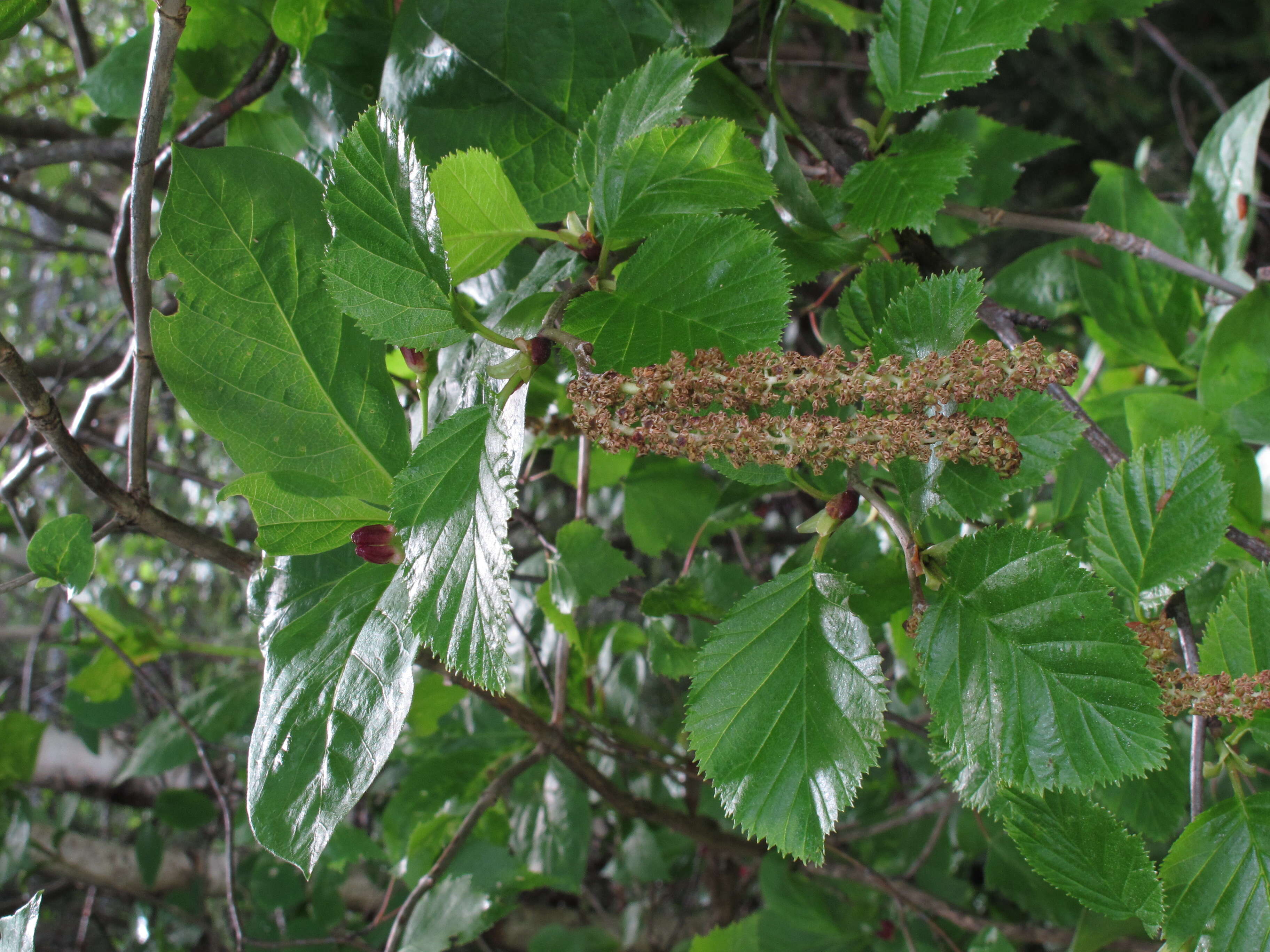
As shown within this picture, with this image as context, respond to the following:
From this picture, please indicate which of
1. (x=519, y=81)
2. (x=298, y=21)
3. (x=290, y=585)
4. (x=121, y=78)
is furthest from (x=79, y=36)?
(x=290, y=585)

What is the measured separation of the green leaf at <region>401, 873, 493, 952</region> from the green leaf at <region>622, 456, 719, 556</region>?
1.40 ft

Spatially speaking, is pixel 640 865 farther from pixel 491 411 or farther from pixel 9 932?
pixel 491 411

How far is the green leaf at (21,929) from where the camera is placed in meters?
0.62

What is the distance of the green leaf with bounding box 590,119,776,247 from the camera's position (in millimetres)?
495

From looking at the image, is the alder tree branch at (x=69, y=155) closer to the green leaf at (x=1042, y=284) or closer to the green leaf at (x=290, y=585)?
the green leaf at (x=290, y=585)

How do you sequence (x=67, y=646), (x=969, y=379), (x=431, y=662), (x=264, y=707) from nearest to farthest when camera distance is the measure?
1. (x=969, y=379)
2. (x=264, y=707)
3. (x=431, y=662)
4. (x=67, y=646)

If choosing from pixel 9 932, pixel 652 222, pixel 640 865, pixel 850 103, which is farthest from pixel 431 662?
pixel 850 103

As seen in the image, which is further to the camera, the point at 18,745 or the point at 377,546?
the point at 18,745

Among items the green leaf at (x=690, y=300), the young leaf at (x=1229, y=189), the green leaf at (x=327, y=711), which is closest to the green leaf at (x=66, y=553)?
the green leaf at (x=327, y=711)

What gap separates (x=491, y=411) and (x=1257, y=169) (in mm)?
2141

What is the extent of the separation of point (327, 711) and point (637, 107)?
1.41 ft

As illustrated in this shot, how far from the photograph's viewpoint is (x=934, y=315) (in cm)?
49

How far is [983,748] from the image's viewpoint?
47 centimetres

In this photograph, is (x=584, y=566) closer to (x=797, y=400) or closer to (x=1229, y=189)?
(x=797, y=400)
